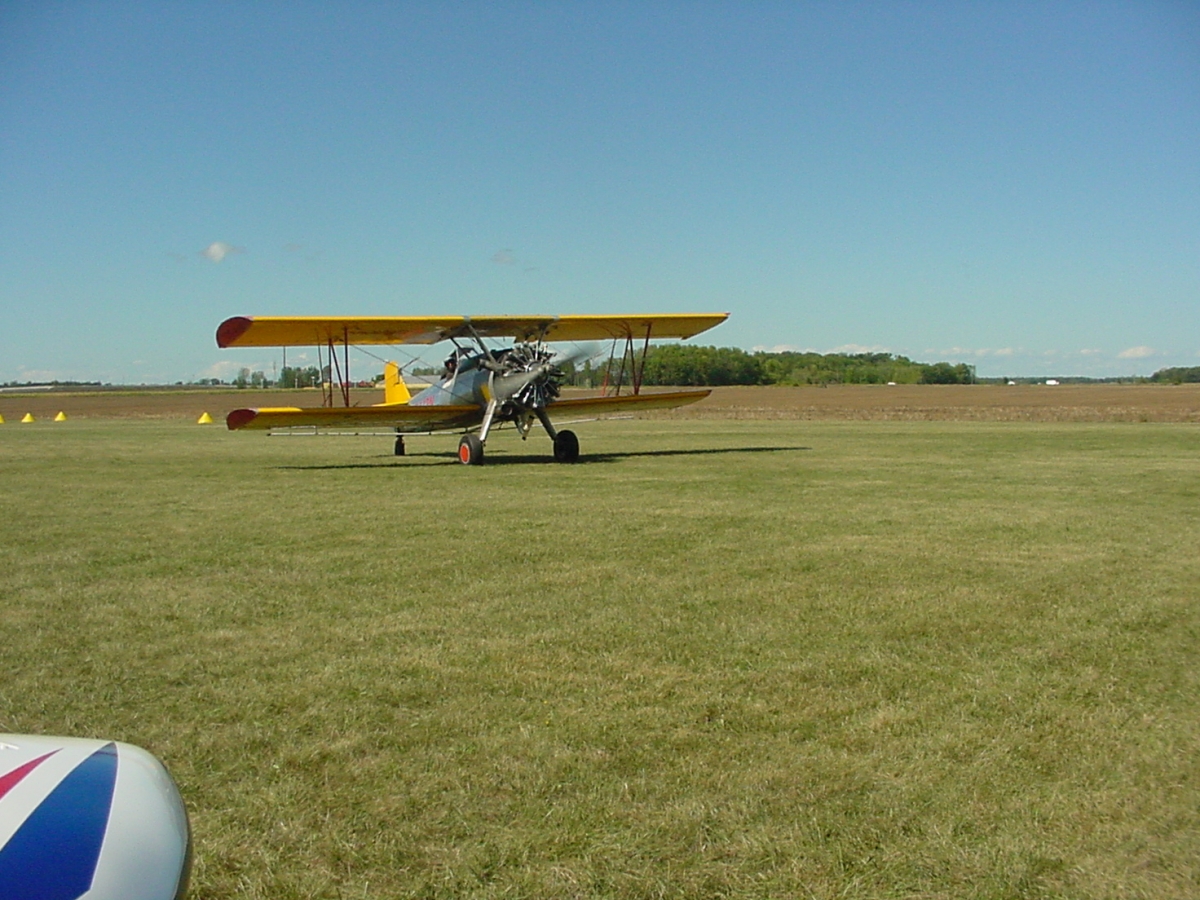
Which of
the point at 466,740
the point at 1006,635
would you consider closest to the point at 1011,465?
the point at 1006,635

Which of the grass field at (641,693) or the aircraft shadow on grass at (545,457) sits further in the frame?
the aircraft shadow on grass at (545,457)

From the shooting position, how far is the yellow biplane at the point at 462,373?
59.2 ft

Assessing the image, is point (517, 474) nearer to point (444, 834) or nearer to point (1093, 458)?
point (1093, 458)

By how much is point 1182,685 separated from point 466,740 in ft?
10.5

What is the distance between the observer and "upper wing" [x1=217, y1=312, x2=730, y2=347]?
17.6m

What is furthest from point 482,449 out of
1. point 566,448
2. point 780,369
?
point 780,369

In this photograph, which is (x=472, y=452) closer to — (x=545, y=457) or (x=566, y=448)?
(x=566, y=448)

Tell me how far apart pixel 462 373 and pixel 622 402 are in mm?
3531

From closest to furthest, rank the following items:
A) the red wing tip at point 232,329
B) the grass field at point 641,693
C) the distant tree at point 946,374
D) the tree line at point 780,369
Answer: the grass field at point 641,693
the red wing tip at point 232,329
the tree line at point 780,369
the distant tree at point 946,374

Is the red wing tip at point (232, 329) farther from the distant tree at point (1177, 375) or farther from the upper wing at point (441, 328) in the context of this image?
the distant tree at point (1177, 375)

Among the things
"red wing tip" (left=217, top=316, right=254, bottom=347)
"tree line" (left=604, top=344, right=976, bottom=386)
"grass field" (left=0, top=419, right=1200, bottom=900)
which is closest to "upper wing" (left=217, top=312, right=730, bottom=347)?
"red wing tip" (left=217, top=316, right=254, bottom=347)

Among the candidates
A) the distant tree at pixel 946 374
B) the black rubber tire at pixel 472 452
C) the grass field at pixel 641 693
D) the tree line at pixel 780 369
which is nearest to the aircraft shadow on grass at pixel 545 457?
the black rubber tire at pixel 472 452

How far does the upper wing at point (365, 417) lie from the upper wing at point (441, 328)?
135 cm

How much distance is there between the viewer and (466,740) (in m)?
3.87
